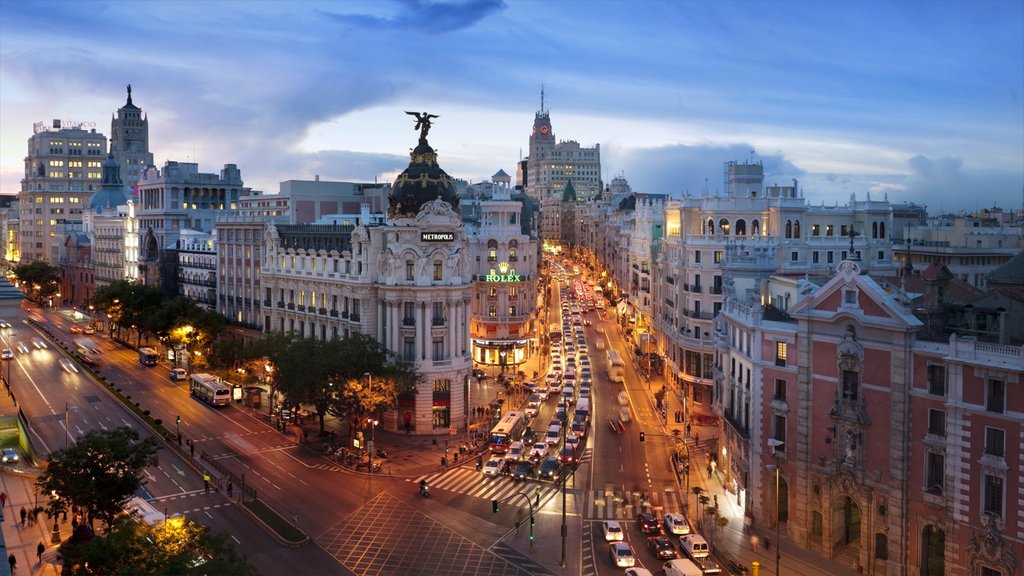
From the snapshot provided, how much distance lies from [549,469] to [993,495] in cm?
3853

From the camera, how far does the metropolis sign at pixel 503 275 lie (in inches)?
5541

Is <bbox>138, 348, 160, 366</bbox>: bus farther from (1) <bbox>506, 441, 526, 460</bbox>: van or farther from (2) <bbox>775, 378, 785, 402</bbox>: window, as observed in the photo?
(2) <bbox>775, 378, 785, 402</bbox>: window

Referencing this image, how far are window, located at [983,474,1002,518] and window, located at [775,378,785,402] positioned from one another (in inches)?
634

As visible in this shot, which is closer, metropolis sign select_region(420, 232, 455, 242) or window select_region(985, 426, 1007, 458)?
window select_region(985, 426, 1007, 458)

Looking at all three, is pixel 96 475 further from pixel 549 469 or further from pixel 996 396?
pixel 996 396

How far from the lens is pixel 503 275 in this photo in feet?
462

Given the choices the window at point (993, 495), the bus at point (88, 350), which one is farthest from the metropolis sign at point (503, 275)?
the window at point (993, 495)

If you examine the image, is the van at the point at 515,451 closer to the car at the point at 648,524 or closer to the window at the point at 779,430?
the car at the point at 648,524

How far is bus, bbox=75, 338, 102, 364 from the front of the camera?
136m

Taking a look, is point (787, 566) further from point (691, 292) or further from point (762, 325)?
point (691, 292)

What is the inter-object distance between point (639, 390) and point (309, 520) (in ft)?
214

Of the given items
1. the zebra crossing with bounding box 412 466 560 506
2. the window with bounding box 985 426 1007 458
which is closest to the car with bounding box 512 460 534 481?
the zebra crossing with bounding box 412 466 560 506

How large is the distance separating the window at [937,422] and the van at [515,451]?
39591 mm

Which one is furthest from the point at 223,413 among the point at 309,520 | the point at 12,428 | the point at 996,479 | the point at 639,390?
the point at 996,479
